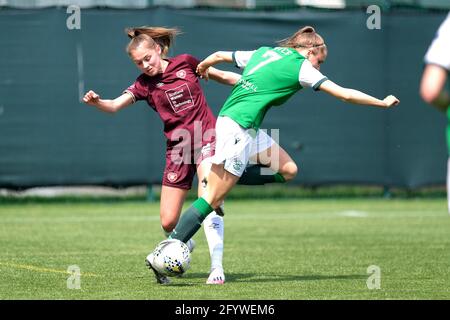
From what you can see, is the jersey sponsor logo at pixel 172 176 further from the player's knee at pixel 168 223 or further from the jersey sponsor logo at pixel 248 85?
the jersey sponsor logo at pixel 248 85

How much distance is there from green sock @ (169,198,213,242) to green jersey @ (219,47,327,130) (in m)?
0.64

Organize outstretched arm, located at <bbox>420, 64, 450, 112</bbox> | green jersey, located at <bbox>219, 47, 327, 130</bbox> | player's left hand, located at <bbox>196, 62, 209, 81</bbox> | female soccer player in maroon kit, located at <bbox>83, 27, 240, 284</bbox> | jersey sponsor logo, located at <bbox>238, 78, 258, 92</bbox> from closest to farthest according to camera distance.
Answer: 1. outstretched arm, located at <bbox>420, 64, 450, 112</bbox>
2. green jersey, located at <bbox>219, 47, 327, 130</bbox>
3. jersey sponsor logo, located at <bbox>238, 78, 258, 92</bbox>
4. player's left hand, located at <bbox>196, 62, 209, 81</bbox>
5. female soccer player in maroon kit, located at <bbox>83, 27, 240, 284</bbox>

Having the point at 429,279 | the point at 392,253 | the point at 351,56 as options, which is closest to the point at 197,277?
the point at 429,279

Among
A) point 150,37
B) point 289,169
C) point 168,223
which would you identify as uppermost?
point 150,37

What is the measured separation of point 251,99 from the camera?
7.29 meters

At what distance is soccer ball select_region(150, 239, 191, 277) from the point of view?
7.02 meters

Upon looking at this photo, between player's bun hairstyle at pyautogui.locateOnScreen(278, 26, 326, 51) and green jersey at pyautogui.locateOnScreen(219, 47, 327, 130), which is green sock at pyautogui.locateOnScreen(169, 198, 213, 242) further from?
player's bun hairstyle at pyautogui.locateOnScreen(278, 26, 326, 51)

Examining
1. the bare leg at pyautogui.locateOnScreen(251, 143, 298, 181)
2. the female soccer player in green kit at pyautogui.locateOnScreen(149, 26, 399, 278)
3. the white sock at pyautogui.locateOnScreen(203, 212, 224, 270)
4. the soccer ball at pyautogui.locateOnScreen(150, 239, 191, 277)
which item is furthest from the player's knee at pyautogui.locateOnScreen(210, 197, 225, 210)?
the bare leg at pyautogui.locateOnScreen(251, 143, 298, 181)

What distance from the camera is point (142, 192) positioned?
15977 millimetres

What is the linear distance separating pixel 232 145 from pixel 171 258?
2.94 feet

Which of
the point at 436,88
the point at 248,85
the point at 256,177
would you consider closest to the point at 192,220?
the point at 256,177

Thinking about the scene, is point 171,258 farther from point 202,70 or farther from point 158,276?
point 202,70

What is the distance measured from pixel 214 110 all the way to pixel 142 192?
6.56 feet
